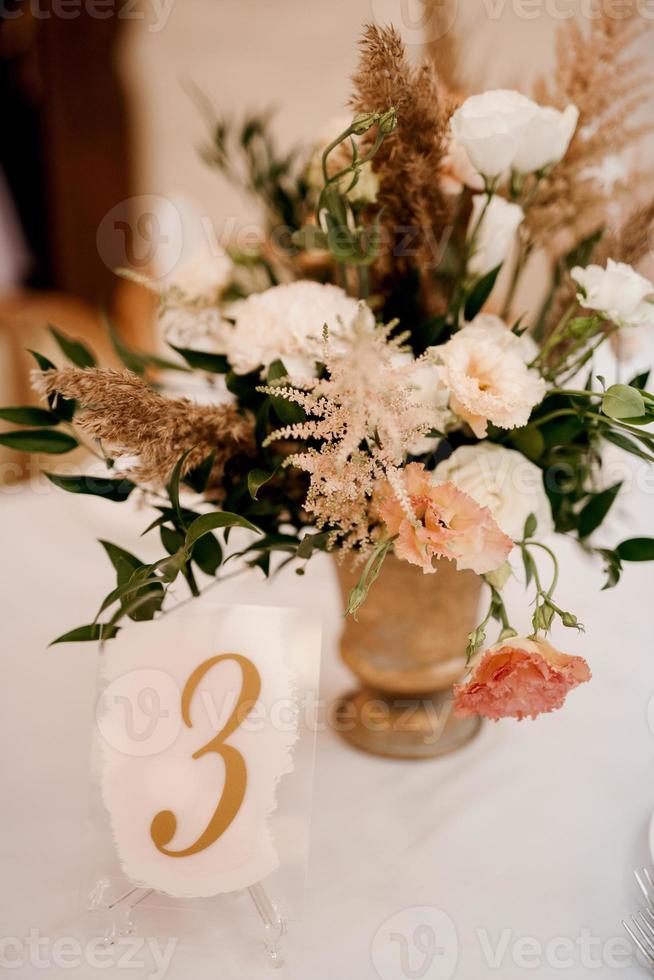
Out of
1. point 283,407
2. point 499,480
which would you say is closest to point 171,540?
point 283,407

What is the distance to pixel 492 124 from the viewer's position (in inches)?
23.2

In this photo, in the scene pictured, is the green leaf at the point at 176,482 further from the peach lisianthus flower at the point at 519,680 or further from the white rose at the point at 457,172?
the white rose at the point at 457,172

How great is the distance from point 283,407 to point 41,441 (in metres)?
0.28

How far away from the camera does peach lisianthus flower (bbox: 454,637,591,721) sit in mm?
513

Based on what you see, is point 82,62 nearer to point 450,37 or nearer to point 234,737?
point 450,37

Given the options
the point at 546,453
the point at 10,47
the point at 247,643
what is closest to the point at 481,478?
the point at 546,453

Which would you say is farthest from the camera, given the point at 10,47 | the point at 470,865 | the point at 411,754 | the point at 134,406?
the point at 10,47

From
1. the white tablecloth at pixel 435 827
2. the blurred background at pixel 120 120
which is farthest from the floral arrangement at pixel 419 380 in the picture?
the blurred background at pixel 120 120

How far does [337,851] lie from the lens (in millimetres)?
665

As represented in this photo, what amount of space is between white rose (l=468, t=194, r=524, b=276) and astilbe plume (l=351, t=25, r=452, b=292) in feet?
0.12

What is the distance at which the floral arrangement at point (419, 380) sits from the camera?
0.52 metres

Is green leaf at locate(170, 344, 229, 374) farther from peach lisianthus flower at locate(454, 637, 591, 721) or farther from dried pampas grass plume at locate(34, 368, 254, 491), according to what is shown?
peach lisianthus flower at locate(454, 637, 591, 721)

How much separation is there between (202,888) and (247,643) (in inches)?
7.3

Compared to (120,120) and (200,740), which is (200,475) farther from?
(120,120)
